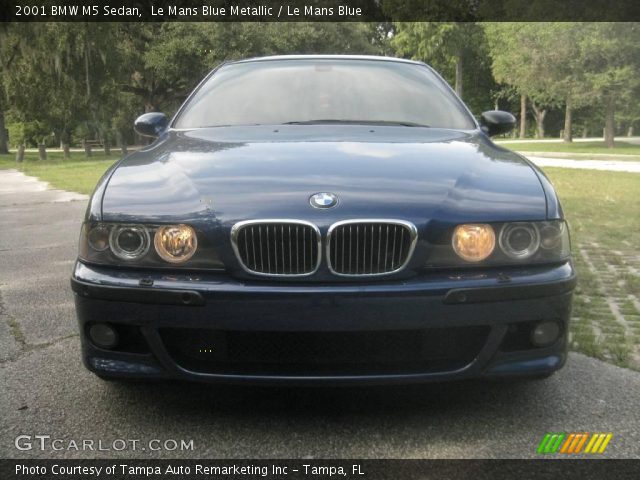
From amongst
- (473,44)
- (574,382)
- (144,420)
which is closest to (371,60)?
(574,382)

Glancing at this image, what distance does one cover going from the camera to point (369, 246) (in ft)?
7.98

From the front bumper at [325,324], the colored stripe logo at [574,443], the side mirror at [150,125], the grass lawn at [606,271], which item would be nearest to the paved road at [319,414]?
the colored stripe logo at [574,443]

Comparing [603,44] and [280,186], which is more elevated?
[603,44]

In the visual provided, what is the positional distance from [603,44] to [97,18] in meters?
19.9

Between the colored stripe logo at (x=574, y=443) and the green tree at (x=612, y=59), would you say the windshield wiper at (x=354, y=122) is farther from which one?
the green tree at (x=612, y=59)

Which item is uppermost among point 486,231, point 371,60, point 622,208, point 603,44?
point 603,44

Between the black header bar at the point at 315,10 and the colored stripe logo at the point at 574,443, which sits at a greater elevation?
the black header bar at the point at 315,10

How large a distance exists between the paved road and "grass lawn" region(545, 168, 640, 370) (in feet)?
1.05

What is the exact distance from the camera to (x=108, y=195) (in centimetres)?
271

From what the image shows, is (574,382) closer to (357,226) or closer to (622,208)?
(357,226)

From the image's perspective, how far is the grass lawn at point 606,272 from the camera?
145 inches

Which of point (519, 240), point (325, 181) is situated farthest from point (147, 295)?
point (519, 240)

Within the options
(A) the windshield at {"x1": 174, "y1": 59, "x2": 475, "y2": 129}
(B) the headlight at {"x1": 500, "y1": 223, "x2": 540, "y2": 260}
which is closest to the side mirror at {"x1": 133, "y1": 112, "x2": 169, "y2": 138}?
(A) the windshield at {"x1": 174, "y1": 59, "x2": 475, "y2": 129}

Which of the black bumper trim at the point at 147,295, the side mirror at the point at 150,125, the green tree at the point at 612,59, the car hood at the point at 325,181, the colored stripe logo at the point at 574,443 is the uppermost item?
the green tree at the point at 612,59
